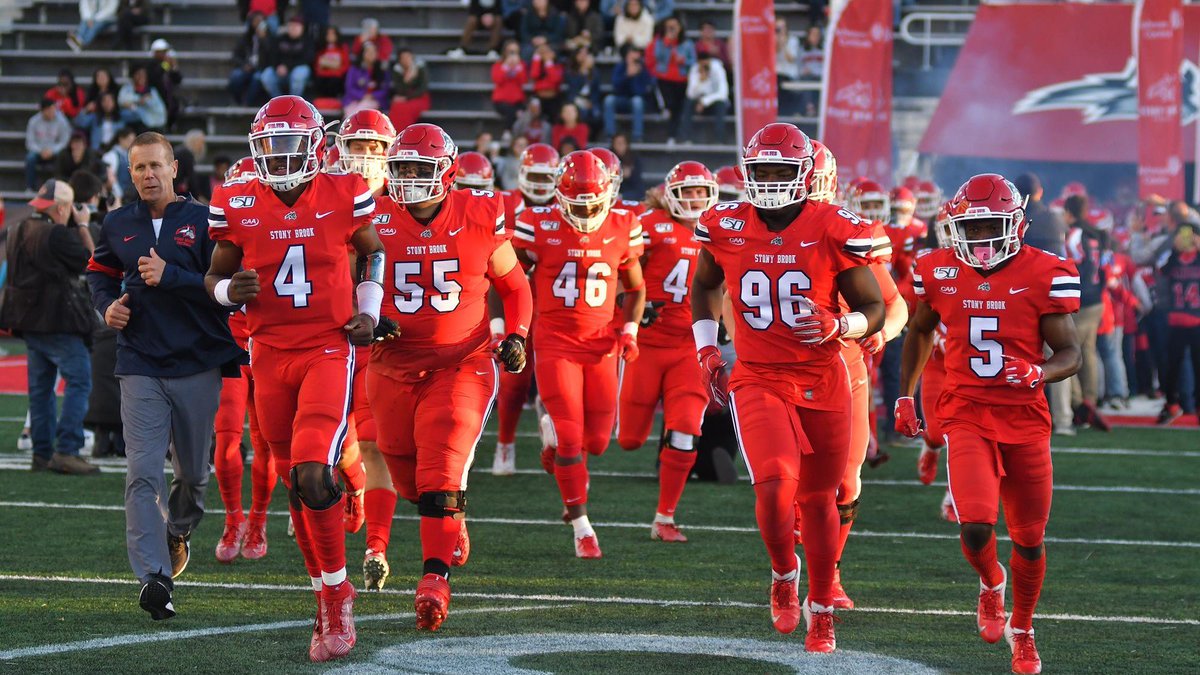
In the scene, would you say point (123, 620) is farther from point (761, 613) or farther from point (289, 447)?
point (761, 613)

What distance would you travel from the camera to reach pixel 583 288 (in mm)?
8523

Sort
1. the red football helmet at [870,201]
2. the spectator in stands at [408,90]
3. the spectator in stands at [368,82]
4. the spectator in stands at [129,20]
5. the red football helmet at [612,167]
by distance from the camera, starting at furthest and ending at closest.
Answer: the spectator in stands at [129,20] < the spectator in stands at [368,82] < the spectator in stands at [408,90] < the red football helmet at [870,201] < the red football helmet at [612,167]

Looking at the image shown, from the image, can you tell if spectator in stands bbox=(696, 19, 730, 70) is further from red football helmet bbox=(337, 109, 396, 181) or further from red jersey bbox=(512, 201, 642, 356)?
red football helmet bbox=(337, 109, 396, 181)

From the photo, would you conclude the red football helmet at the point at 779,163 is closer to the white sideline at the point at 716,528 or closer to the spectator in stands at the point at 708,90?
the white sideline at the point at 716,528

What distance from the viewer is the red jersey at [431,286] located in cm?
659

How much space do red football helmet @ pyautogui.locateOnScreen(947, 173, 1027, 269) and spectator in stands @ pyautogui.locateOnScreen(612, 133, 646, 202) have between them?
11739 mm

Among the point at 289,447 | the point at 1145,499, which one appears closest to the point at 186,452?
the point at 289,447

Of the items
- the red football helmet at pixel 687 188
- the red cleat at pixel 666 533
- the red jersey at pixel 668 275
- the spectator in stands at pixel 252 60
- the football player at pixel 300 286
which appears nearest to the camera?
the football player at pixel 300 286

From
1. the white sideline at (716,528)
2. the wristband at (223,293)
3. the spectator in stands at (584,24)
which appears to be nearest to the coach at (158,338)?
the wristband at (223,293)

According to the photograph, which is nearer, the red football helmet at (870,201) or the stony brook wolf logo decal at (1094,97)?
the red football helmet at (870,201)

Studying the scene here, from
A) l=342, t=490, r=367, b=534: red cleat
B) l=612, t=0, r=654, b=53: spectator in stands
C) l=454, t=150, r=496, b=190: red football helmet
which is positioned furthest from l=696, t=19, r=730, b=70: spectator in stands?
l=342, t=490, r=367, b=534: red cleat

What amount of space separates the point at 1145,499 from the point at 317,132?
20.0ft

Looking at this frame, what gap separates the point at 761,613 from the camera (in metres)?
6.57

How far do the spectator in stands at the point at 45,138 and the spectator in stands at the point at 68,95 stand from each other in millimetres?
338
